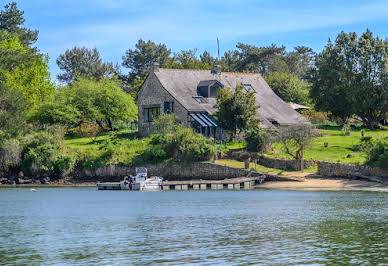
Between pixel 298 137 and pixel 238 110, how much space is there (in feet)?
36.9

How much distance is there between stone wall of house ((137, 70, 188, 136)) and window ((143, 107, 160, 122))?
41 centimetres

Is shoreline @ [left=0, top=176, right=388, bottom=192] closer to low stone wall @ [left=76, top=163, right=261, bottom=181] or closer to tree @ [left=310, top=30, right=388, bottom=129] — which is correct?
low stone wall @ [left=76, top=163, right=261, bottom=181]

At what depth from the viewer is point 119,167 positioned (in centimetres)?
7344

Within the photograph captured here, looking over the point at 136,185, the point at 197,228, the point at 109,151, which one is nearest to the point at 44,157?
the point at 109,151

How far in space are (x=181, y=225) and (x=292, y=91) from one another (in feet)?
261

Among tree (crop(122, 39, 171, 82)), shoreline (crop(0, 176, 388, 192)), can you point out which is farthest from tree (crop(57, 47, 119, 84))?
shoreline (crop(0, 176, 388, 192))

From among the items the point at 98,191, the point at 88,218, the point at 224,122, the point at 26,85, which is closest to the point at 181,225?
the point at 88,218

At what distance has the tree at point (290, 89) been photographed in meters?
115

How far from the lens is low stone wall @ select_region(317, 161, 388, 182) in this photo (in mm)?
61906

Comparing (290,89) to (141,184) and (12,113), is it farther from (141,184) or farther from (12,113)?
(141,184)

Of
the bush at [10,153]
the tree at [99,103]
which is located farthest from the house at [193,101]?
the bush at [10,153]

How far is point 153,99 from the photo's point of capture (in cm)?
8469

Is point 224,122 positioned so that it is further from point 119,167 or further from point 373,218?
point 373,218

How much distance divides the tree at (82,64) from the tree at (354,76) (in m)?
58.4
